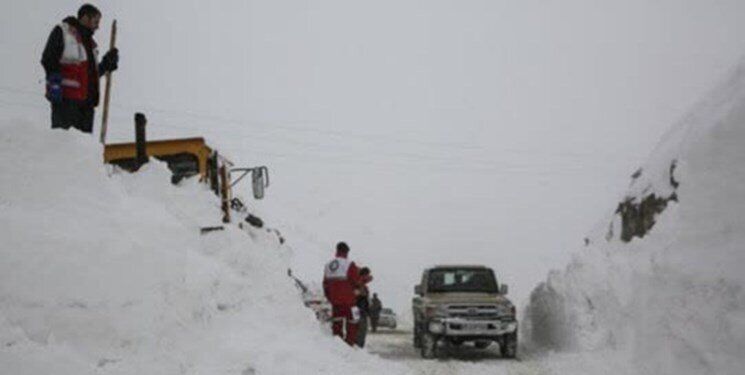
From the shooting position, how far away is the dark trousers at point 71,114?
7457mm

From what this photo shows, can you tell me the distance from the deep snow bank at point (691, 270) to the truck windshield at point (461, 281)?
289cm

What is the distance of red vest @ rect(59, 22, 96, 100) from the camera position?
7.35 metres

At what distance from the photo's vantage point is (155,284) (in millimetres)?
6215

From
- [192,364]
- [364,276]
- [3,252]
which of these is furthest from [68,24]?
[364,276]

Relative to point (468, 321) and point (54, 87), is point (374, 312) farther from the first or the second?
point (54, 87)

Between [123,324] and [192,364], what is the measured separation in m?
0.76

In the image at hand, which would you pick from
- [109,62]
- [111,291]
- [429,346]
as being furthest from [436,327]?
[111,291]

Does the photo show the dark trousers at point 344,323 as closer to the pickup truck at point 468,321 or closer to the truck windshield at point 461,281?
the pickup truck at point 468,321

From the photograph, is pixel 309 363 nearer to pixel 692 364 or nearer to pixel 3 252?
pixel 3 252

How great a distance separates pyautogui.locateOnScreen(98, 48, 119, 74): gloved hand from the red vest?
66 cm

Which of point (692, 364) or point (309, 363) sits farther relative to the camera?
point (309, 363)

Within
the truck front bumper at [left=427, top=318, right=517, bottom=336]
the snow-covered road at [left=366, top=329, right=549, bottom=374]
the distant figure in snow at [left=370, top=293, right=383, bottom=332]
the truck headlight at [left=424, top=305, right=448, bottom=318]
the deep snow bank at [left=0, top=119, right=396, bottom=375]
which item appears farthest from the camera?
the distant figure in snow at [left=370, top=293, right=383, bottom=332]

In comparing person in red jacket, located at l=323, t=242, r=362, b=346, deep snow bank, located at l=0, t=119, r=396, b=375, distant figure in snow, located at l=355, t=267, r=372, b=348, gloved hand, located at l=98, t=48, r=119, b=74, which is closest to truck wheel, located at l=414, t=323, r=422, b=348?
distant figure in snow, located at l=355, t=267, r=372, b=348

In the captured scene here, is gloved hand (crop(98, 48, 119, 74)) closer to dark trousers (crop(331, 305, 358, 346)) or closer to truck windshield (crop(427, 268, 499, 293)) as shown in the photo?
dark trousers (crop(331, 305, 358, 346))
